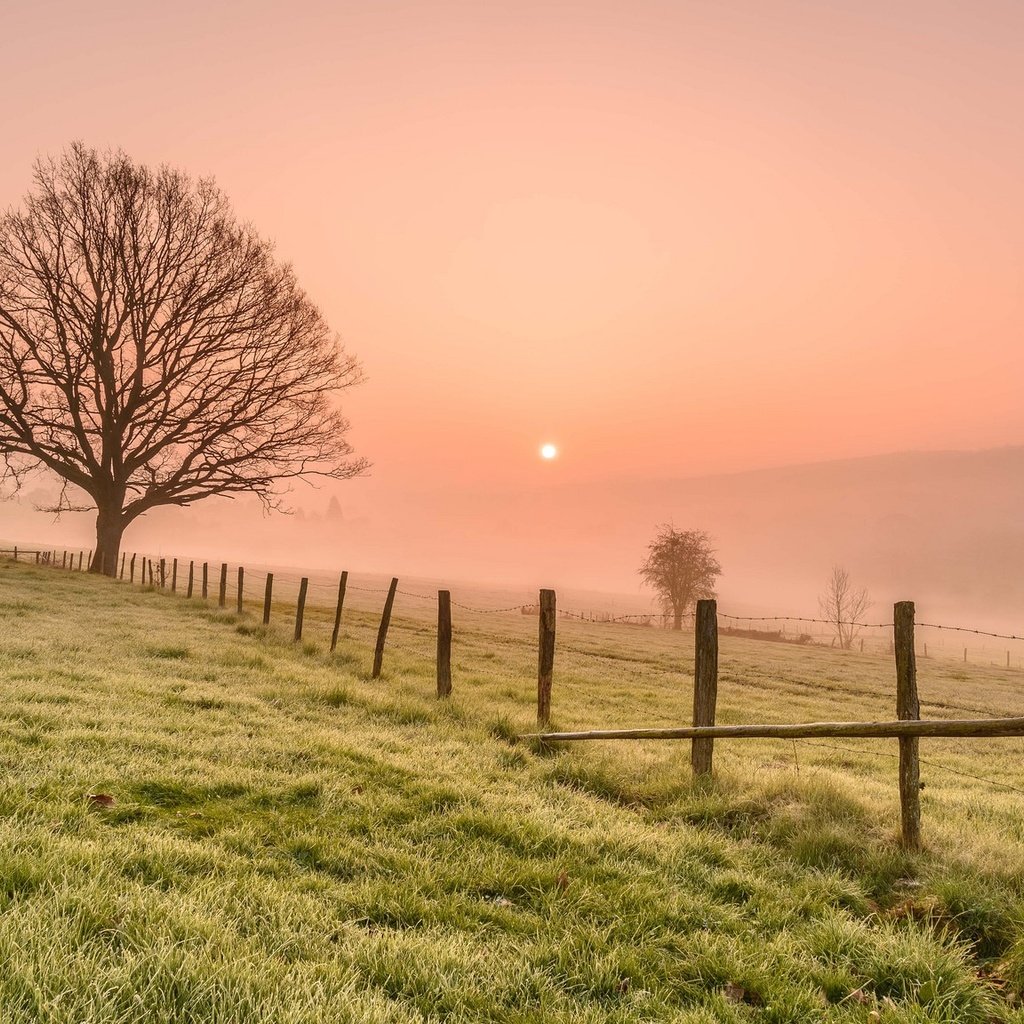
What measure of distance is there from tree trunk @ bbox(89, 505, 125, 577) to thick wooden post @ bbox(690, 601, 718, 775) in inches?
1237

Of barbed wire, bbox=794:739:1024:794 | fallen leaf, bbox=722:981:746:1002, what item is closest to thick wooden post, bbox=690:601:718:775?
fallen leaf, bbox=722:981:746:1002

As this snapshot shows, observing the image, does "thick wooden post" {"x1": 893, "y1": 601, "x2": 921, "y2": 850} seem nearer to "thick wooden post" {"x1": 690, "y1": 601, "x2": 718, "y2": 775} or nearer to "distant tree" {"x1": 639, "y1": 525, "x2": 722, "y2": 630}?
"thick wooden post" {"x1": 690, "y1": 601, "x2": 718, "y2": 775}

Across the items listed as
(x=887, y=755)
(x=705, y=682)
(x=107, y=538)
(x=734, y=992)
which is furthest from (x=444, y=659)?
(x=107, y=538)

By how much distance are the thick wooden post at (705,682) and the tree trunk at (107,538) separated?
31.4 m

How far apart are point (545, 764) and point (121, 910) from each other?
5.24 metres

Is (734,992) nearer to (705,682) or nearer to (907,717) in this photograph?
(907,717)

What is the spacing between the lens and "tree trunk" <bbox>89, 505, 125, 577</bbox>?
3095 cm

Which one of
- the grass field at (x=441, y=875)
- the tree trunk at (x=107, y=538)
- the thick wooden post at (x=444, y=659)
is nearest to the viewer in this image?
the grass field at (x=441, y=875)

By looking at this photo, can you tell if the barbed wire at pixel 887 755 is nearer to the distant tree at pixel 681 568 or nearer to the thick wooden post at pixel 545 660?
the thick wooden post at pixel 545 660

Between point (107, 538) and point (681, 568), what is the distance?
53.9 metres

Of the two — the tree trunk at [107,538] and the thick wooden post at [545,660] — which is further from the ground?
the tree trunk at [107,538]

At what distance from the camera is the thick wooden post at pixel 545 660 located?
10096 mm

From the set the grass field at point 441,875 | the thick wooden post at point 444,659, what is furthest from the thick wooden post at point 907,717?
the thick wooden post at point 444,659

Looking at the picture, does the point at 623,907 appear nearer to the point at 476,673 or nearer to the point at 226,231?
the point at 476,673
